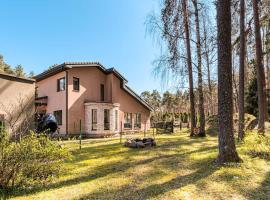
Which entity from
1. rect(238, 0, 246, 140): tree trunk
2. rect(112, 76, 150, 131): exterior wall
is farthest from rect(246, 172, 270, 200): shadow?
rect(112, 76, 150, 131): exterior wall

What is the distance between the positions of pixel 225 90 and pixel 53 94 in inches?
655

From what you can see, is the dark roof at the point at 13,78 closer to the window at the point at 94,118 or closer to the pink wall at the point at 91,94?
the pink wall at the point at 91,94

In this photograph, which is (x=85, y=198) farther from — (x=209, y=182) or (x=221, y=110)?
(x=221, y=110)

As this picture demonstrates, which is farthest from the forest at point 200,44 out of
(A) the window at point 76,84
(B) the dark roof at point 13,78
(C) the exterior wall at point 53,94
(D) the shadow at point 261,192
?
(C) the exterior wall at point 53,94

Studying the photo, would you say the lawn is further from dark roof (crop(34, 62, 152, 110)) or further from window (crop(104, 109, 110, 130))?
Result: window (crop(104, 109, 110, 130))

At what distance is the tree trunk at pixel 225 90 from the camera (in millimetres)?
7250

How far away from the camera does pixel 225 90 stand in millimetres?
7332

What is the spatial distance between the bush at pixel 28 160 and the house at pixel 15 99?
4.40 metres

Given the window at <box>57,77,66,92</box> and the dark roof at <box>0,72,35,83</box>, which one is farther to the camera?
the window at <box>57,77,66,92</box>

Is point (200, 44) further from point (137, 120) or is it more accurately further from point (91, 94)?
point (137, 120)

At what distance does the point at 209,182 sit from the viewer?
578 cm

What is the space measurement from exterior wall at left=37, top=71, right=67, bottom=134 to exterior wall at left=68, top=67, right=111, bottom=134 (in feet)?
1.75

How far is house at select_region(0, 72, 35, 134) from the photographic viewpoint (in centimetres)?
990

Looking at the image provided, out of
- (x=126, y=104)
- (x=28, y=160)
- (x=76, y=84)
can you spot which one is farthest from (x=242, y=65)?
(x=126, y=104)
